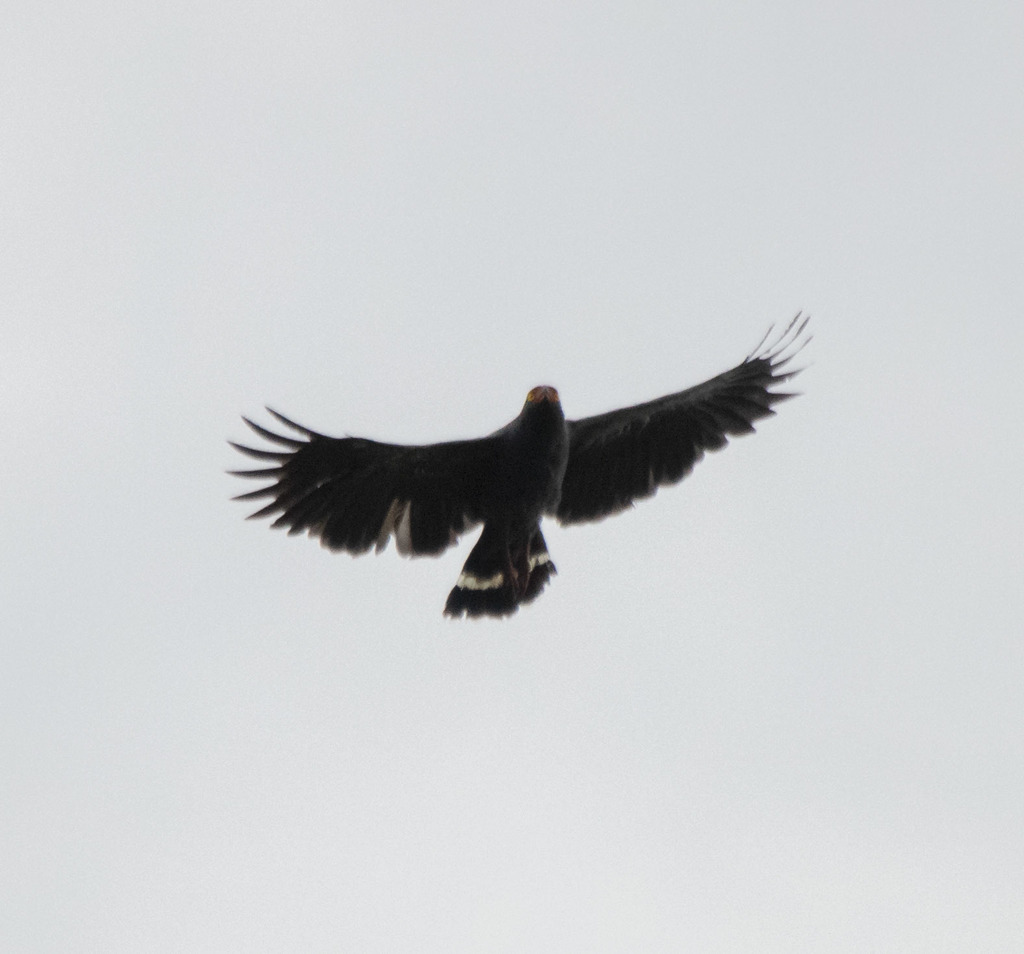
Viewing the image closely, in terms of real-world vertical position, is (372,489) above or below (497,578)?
above

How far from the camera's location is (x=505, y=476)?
9.38 m

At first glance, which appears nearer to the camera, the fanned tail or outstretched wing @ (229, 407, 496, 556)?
outstretched wing @ (229, 407, 496, 556)

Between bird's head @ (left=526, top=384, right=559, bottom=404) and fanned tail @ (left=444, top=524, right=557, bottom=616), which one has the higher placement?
bird's head @ (left=526, top=384, right=559, bottom=404)

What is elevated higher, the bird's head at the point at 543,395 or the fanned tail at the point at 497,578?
the bird's head at the point at 543,395

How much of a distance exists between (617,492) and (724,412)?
3.19 feet

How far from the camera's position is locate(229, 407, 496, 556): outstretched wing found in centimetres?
925

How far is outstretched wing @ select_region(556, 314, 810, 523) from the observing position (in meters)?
10.4

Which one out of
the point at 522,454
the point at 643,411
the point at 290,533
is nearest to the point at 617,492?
the point at 643,411

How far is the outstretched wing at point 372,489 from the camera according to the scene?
30.3 feet

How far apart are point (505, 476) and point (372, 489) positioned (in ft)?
2.96

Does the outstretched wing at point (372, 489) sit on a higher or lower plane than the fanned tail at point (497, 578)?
higher

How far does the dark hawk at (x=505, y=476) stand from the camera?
30.5ft

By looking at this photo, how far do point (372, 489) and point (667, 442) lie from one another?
2.26 meters

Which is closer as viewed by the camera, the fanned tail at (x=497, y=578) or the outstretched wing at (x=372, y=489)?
the outstretched wing at (x=372, y=489)
